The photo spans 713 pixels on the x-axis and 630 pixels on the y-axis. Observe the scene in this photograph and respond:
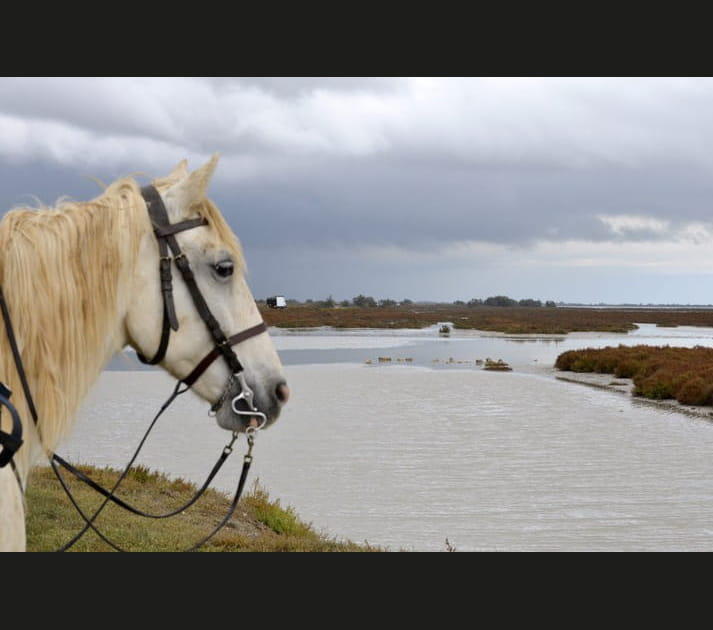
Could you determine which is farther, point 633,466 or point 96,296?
point 633,466

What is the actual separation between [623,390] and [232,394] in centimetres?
2497

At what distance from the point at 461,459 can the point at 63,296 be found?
42.5ft

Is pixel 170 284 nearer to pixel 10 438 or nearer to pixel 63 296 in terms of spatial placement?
pixel 63 296

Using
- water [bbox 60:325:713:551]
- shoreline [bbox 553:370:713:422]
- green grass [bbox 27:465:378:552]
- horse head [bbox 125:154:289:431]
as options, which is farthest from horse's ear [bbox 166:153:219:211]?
shoreline [bbox 553:370:713:422]

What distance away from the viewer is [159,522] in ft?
25.4

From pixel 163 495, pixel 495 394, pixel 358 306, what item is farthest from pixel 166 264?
pixel 358 306

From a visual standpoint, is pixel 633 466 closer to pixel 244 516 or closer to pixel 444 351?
pixel 244 516

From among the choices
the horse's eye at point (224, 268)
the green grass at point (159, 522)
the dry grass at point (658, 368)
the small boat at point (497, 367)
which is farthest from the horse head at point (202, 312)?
the small boat at point (497, 367)

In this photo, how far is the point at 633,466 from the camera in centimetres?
1436

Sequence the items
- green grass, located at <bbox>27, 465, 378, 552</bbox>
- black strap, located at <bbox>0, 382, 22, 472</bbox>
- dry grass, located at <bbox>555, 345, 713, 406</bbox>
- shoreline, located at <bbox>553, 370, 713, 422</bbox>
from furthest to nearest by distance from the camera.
→ 1. dry grass, located at <bbox>555, 345, 713, 406</bbox>
2. shoreline, located at <bbox>553, 370, 713, 422</bbox>
3. green grass, located at <bbox>27, 465, 378, 552</bbox>
4. black strap, located at <bbox>0, 382, 22, 472</bbox>

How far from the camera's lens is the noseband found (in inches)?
108

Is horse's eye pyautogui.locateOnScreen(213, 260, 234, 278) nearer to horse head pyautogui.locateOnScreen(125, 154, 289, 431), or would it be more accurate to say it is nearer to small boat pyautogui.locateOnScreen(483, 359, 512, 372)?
horse head pyautogui.locateOnScreen(125, 154, 289, 431)

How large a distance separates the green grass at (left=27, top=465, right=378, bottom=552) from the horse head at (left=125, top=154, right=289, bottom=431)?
4261 millimetres

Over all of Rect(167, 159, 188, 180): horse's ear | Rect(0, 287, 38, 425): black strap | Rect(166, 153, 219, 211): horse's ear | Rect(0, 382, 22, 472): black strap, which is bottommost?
Rect(0, 382, 22, 472): black strap
